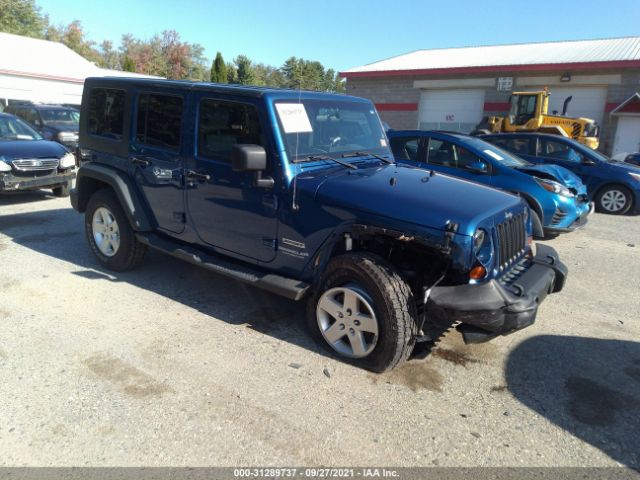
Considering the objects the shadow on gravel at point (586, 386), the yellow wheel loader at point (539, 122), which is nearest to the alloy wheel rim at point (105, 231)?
the shadow on gravel at point (586, 386)

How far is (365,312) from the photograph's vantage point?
3537 mm

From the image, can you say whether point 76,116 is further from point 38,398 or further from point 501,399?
point 501,399

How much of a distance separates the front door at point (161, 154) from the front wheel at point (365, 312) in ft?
5.91

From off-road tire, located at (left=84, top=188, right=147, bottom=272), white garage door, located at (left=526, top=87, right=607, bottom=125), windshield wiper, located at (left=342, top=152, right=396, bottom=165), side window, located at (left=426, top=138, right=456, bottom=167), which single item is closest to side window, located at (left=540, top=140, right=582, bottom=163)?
side window, located at (left=426, top=138, right=456, bottom=167)

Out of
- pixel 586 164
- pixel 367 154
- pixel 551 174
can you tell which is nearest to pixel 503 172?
pixel 551 174

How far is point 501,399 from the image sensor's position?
3326 mm

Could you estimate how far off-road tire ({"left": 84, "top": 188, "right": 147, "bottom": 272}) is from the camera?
520cm

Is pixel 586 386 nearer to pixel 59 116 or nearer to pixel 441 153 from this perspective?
pixel 441 153

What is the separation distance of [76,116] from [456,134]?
497 inches

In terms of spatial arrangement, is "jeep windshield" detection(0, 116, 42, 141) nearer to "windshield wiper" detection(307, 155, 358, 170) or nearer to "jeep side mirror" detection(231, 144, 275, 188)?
"jeep side mirror" detection(231, 144, 275, 188)

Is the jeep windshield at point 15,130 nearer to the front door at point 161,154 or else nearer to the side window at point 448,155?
the front door at point 161,154

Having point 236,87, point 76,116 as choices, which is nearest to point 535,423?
point 236,87

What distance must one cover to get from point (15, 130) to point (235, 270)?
7896mm

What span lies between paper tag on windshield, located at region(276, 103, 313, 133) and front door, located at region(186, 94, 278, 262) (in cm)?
18
